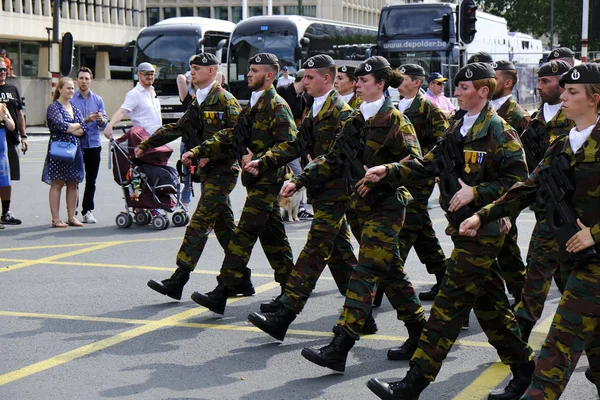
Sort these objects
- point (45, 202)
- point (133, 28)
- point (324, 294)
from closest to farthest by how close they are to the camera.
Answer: point (324, 294), point (45, 202), point (133, 28)

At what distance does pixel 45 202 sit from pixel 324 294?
7.32 metres

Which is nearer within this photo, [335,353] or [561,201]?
[561,201]

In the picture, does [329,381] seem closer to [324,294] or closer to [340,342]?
[340,342]

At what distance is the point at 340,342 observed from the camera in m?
6.00

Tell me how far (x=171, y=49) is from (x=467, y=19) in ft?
44.3

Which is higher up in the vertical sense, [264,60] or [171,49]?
[264,60]

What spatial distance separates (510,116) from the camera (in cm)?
800

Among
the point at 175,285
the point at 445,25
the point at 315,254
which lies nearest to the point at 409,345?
the point at 315,254

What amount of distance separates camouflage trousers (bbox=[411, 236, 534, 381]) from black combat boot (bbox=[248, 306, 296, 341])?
156 centimetres

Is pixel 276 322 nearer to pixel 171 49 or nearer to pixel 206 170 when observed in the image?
pixel 206 170

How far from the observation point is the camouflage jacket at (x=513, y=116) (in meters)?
7.99

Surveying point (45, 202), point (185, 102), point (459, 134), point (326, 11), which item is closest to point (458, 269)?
point (459, 134)

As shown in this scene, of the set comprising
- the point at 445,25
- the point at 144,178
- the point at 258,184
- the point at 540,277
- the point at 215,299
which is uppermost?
the point at 445,25

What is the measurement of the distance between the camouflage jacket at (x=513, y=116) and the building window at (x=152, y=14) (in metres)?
91.9
